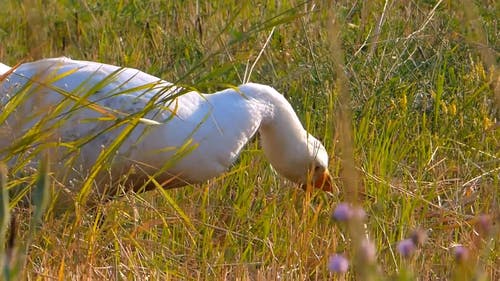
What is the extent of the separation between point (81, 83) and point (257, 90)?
711 millimetres

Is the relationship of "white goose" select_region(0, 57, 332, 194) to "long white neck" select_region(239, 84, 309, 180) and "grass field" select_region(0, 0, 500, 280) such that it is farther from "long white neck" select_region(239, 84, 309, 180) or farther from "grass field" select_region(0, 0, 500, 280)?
"grass field" select_region(0, 0, 500, 280)

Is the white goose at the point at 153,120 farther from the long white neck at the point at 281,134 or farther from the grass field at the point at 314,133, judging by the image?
the grass field at the point at 314,133

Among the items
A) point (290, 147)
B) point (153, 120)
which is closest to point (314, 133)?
point (290, 147)

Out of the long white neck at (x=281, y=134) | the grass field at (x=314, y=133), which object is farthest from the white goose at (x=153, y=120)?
the grass field at (x=314, y=133)

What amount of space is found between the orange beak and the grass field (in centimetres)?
3

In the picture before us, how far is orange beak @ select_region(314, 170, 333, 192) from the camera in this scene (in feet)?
13.7

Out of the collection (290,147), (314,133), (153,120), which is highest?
(153,120)

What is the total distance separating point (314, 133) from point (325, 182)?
0.52 metres

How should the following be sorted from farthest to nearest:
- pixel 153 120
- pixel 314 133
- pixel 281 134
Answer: pixel 314 133 < pixel 281 134 < pixel 153 120

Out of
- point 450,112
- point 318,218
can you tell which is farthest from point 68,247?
point 450,112

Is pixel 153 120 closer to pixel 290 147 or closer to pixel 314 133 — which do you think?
pixel 290 147

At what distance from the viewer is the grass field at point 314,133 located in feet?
10.9

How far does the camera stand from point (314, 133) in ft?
15.4

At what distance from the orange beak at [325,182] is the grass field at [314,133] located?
0.03m
